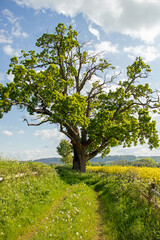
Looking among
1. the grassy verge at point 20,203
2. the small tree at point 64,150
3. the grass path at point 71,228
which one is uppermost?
the small tree at point 64,150

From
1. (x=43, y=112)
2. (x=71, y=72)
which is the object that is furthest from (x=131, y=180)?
(x=71, y=72)

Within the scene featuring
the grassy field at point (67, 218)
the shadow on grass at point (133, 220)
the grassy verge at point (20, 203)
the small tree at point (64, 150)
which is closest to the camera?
the shadow on grass at point (133, 220)

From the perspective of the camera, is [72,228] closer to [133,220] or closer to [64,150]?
[133,220]

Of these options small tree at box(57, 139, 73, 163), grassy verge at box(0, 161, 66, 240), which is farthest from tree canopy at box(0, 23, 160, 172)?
small tree at box(57, 139, 73, 163)

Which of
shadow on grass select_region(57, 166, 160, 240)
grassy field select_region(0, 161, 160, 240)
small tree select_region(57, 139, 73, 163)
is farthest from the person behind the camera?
small tree select_region(57, 139, 73, 163)

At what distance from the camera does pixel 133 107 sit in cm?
2767

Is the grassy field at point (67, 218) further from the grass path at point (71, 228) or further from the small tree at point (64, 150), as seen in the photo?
the small tree at point (64, 150)

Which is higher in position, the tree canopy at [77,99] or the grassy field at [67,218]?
the tree canopy at [77,99]

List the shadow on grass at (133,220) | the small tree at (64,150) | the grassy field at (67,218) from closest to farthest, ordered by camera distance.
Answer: the shadow on grass at (133,220) → the grassy field at (67,218) → the small tree at (64,150)

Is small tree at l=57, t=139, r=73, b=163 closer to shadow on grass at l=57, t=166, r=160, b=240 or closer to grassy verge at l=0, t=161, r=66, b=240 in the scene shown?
grassy verge at l=0, t=161, r=66, b=240

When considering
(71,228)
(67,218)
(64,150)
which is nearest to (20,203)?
(67,218)

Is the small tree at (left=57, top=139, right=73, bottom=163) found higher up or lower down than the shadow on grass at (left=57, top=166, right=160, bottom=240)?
higher up

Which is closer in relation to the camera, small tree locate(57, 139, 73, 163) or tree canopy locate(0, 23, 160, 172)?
tree canopy locate(0, 23, 160, 172)

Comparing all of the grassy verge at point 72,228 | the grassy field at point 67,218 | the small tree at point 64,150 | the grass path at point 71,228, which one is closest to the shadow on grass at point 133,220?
the grassy field at point 67,218
